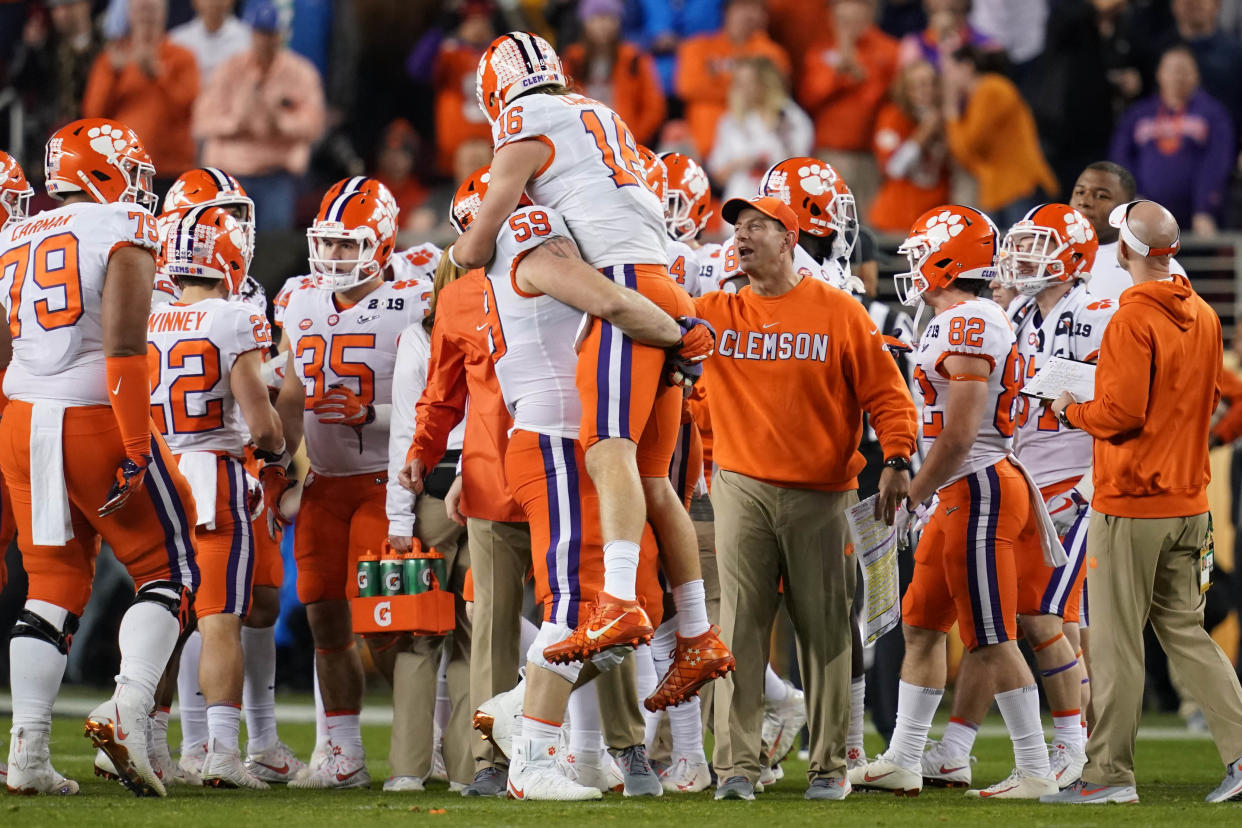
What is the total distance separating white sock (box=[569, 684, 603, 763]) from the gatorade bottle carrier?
2.37 ft

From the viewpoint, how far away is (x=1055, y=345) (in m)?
7.73

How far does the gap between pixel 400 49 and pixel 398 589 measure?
936 cm

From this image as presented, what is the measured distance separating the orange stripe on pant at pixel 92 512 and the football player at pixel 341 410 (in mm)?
1012

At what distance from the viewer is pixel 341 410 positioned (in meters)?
7.33

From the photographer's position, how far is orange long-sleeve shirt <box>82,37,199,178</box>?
46.1 feet

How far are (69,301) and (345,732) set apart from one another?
2.07 m

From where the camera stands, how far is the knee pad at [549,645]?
18.5 feet

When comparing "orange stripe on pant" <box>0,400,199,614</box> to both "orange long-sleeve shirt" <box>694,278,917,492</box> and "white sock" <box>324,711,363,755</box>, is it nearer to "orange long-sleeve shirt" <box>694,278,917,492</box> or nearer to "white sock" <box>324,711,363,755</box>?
"white sock" <box>324,711,363,755</box>

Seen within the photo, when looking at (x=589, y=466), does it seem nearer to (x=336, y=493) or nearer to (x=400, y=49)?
(x=336, y=493)

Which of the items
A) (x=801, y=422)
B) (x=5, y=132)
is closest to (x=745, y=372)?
(x=801, y=422)

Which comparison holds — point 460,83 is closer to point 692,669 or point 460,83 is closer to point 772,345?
point 772,345

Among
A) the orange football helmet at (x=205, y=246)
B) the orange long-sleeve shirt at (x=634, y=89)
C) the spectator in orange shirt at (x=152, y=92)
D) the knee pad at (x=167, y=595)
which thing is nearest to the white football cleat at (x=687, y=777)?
the knee pad at (x=167, y=595)

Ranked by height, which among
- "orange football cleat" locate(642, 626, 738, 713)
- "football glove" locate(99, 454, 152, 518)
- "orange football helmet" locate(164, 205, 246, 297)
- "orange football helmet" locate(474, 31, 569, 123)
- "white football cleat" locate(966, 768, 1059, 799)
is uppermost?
"orange football helmet" locate(474, 31, 569, 123)

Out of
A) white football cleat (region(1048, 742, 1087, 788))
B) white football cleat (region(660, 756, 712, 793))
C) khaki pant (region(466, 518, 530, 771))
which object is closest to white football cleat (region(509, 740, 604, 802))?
khaki pant (region(466, 518, 530, 771))
